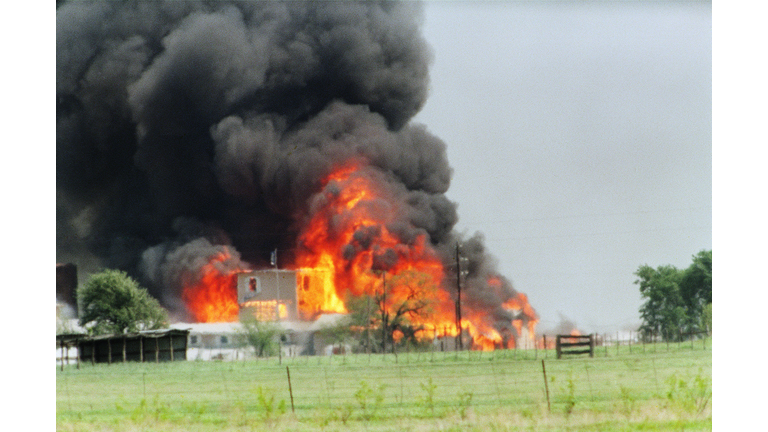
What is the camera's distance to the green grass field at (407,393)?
14.5 metres

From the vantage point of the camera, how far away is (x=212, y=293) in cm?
3703

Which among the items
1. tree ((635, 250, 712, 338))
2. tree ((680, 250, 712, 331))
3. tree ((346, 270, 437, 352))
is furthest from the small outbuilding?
tree ((680, 250, 712, 331))

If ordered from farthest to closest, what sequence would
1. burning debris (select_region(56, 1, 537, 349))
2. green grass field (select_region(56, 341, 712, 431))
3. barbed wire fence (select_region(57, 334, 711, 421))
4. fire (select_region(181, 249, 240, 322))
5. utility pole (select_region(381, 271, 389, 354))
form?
fire (select_region(181, 249, 240, 322)) < burning debris (select_region(56, 1, 537, 349)) < utility pole (select_region(381, 271, 389, 354)) < barbed wire fence (select_region(57, 334, 711, 421)) < green grass field (select_region(56, 341, 712, 431))

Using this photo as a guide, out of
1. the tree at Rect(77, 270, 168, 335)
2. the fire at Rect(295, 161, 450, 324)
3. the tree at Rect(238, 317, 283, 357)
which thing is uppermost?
the fire at Rect(295, 161, 450, 324)

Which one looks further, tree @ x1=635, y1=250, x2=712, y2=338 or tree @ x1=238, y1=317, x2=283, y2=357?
tree @ x1=635, y1=250, x2=712, y2=338

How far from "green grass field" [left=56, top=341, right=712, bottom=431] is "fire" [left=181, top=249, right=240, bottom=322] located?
1006 centimetres

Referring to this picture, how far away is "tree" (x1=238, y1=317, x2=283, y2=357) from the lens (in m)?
31.5

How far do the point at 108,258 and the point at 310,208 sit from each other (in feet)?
37.3

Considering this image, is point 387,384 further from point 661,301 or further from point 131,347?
point 661,301

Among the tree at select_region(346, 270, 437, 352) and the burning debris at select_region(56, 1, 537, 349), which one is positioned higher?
the burning debris at select_region(56, 1, 537, 349)

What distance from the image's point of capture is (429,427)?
1394 cm

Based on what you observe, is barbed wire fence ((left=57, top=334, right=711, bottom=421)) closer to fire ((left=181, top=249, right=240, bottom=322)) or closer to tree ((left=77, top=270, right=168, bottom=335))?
tree ((left=77, top=270, right=168, bottom=335))

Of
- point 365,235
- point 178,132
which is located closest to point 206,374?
→ point 365,235

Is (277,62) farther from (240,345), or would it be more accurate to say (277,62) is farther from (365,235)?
(240,345)
